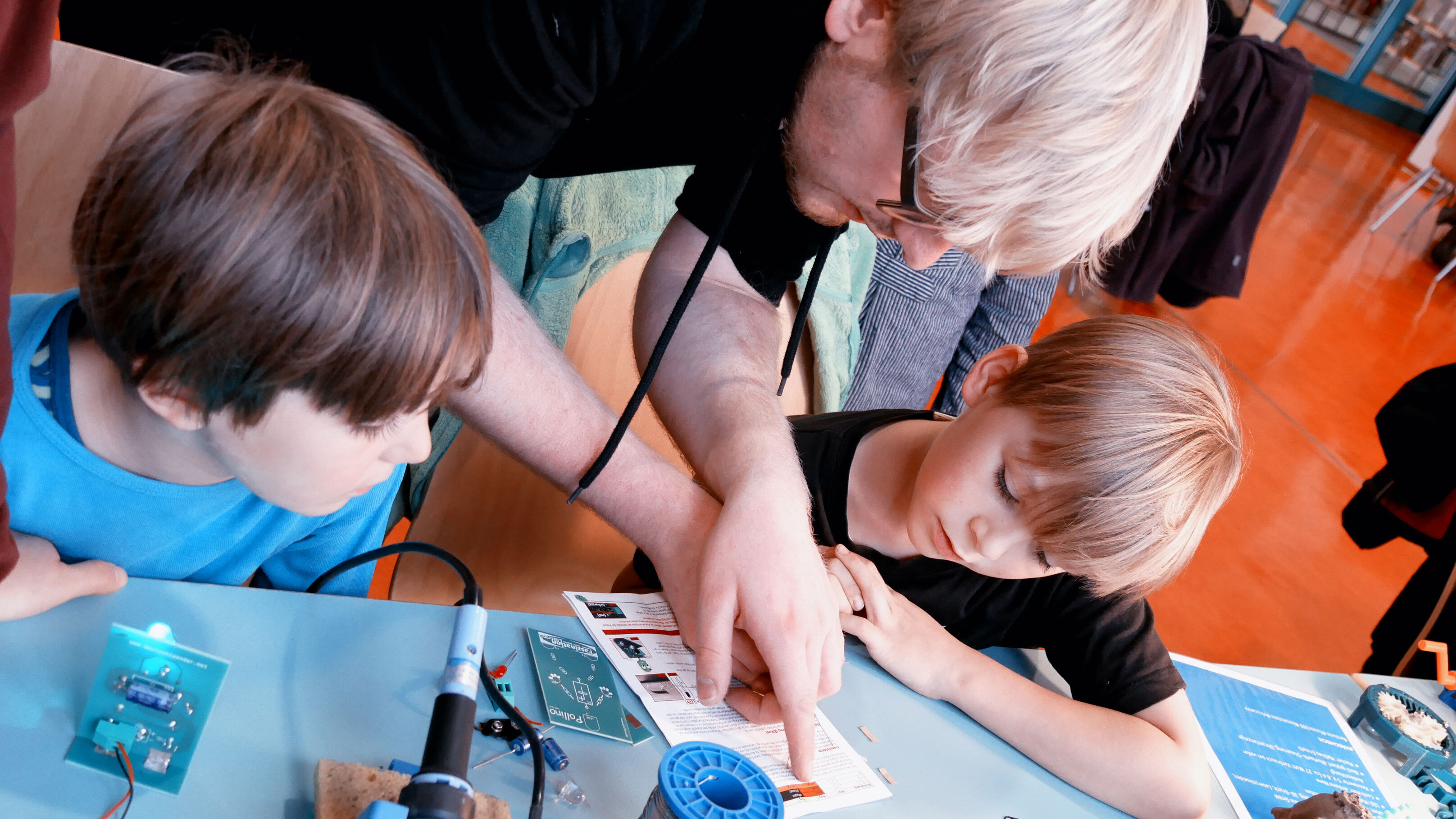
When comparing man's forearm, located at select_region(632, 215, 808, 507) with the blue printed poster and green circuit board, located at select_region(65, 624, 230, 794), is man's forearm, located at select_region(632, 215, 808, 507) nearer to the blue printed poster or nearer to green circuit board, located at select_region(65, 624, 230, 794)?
green circuit board, located at select_region(65, 624, 230, 794)

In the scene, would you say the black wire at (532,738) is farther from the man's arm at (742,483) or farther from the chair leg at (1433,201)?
the chair leg at (1433,201)

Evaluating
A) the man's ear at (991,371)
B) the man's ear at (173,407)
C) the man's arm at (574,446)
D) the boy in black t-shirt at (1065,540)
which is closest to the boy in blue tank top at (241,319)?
the man's ear at (173,407)

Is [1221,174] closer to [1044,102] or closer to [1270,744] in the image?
[1270,744]

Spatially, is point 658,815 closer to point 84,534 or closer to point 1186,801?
point 84,534

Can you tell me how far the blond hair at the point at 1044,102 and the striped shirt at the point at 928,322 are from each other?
1.14 m

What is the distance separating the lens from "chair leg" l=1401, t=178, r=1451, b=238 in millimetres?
6000

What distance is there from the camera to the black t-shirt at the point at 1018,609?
1253mm

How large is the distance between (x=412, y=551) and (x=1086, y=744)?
782 millimetres

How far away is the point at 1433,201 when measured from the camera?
597 centimetres

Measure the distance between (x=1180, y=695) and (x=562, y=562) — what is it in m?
0.92

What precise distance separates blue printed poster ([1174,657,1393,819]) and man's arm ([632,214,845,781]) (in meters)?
0.60

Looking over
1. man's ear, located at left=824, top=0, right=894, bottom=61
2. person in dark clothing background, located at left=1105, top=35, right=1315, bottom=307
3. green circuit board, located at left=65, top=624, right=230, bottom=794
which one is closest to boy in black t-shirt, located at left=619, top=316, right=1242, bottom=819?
man's ear, located at left=824, top=0, right=894, bottom=61

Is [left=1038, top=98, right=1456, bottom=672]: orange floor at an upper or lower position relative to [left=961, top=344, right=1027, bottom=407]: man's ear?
lower

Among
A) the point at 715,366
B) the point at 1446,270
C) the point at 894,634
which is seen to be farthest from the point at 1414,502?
the point at 1446,270
